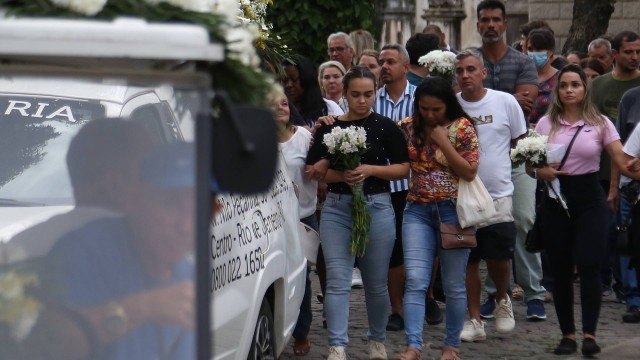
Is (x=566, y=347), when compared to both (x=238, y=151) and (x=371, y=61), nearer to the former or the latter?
(x=371, y=61)

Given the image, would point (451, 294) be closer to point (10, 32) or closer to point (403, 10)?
point (10, 32)

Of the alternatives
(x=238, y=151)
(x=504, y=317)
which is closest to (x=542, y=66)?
(x=504, y=317)

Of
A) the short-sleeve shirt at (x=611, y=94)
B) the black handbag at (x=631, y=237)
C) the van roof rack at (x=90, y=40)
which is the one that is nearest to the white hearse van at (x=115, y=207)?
the van roof rack at (x=90, y=40)

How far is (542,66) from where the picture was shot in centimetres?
1300

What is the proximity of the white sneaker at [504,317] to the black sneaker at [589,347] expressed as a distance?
105 cm

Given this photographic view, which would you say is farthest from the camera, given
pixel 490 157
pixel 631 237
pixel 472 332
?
pixel 472 332

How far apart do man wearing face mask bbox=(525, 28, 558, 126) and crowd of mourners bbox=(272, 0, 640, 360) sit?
4.59ft

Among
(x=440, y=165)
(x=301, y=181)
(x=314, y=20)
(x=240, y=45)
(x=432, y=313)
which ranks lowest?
(x=432, y=313)

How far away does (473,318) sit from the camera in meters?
10.2

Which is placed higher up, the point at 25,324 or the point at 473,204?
the point at 25,324

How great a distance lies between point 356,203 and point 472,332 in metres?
1.81

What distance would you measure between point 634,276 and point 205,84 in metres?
8.21

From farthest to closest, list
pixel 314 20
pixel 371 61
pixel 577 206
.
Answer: pixel 314 20 → pixel 371 61 → pixel 577 206

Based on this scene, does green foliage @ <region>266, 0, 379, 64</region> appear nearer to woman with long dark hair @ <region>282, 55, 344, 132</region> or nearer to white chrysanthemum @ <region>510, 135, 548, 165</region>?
woman with long dark hair @ <region>282, 55, 344, 132</region>
